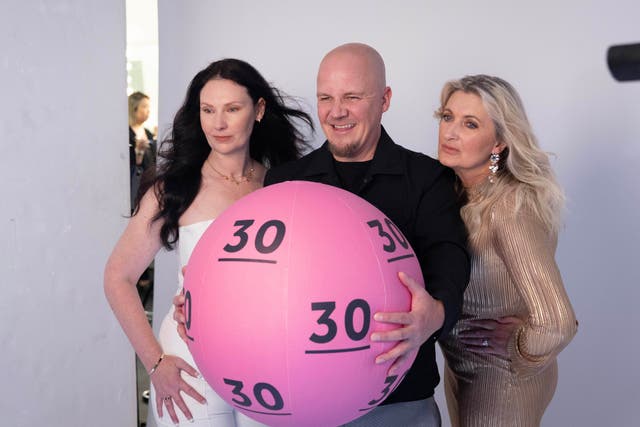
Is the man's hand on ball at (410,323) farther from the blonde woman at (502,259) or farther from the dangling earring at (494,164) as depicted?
the dangling earring at (494,164)

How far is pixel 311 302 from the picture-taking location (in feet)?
3.76

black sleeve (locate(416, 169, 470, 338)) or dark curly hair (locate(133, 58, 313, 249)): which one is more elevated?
dark curly hair (locate(133, 58, 313, 249))

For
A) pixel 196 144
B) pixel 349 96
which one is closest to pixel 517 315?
pixel 349 96

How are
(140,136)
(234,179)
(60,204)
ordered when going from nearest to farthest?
(234,179), (60,204), (140,136)

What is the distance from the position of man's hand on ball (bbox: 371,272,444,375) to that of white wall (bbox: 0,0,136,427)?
5.55 feet

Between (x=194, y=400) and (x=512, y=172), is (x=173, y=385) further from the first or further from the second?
(x=512, y=172)

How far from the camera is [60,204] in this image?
2.50m

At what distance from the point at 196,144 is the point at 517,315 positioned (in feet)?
3.62

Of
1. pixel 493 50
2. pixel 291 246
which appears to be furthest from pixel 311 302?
pixel 493 50

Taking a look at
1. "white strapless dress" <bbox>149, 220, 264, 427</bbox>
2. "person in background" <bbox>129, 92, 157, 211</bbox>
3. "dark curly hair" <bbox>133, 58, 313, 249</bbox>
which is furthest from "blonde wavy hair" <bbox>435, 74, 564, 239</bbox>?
"person in background" <bbox>129, 92, 157, 211</bbox>

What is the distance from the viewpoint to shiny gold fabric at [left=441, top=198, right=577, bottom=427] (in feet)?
5.10

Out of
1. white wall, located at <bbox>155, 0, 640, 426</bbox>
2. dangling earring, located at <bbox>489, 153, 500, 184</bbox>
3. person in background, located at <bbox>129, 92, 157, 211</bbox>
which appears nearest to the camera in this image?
dangling earring, located at <bbox>489, 153, 500, 184</bbox>

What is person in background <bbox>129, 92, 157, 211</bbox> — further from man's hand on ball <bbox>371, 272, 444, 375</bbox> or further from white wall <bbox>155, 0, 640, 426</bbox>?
man's hand on ball <bbox>371, 272, 444, 375</bbox>

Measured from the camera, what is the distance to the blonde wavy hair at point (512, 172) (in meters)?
1.67
